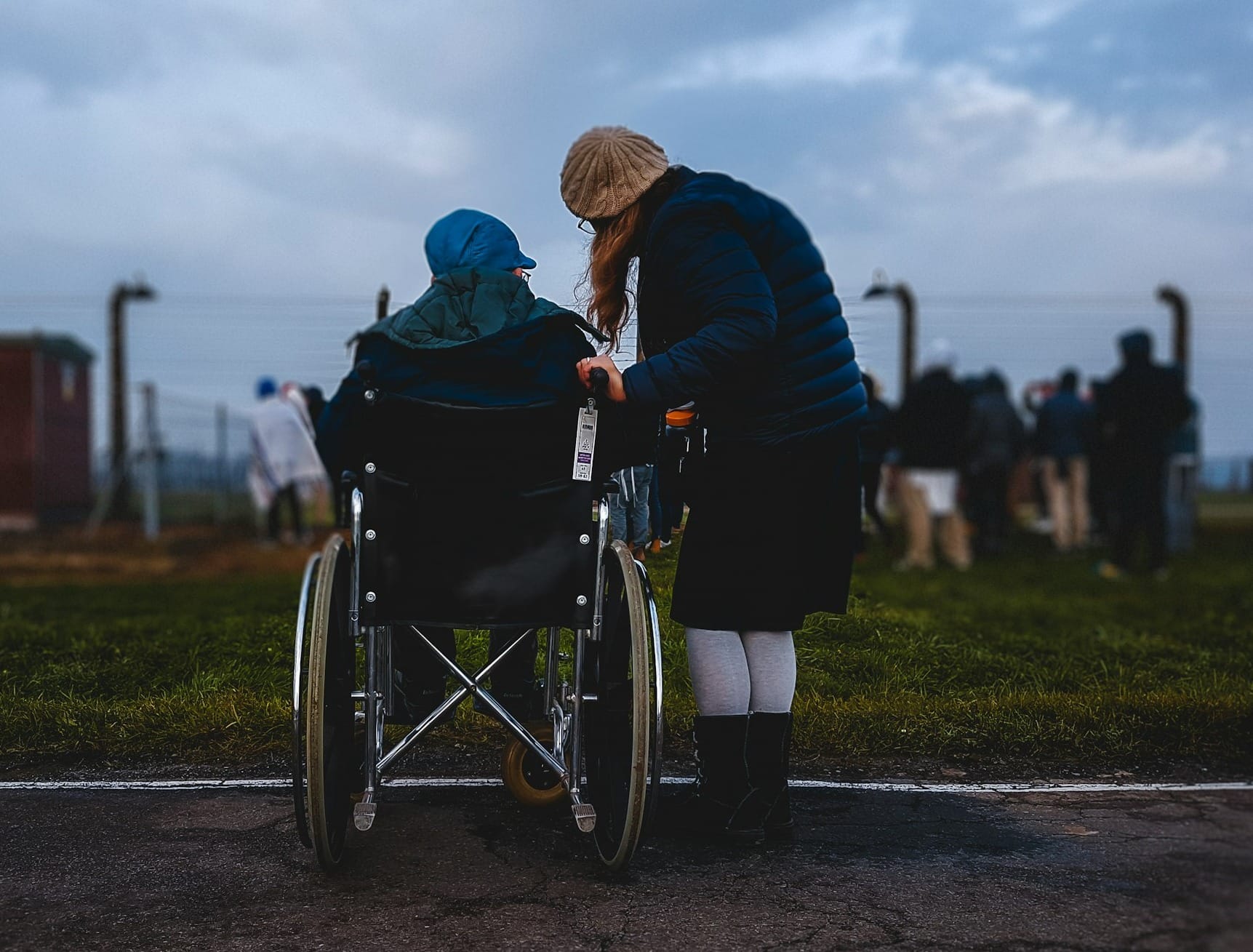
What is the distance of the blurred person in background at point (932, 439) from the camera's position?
12.4 m

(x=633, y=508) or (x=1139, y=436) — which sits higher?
(x=1139, y=436)

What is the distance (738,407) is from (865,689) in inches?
78.7

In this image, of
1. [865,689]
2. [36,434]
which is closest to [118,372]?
[36,434]

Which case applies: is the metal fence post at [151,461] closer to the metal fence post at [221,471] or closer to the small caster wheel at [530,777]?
the metal fence post at [221,471]

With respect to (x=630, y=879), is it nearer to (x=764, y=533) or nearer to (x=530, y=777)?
(x=530, y=777)

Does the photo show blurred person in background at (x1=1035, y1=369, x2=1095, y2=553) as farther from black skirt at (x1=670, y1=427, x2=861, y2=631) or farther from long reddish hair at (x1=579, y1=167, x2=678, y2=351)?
long reddish hair at (x1=579, y1=167, x2=678, y2=351)

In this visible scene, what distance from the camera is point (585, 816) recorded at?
3385mm

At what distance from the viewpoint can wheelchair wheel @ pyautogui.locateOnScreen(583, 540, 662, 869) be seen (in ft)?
10.4

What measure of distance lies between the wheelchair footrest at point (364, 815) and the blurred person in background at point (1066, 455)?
37.9 ft

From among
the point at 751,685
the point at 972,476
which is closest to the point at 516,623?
the point at 751,685

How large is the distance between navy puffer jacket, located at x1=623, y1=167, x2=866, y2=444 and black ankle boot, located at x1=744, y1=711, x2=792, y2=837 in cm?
73

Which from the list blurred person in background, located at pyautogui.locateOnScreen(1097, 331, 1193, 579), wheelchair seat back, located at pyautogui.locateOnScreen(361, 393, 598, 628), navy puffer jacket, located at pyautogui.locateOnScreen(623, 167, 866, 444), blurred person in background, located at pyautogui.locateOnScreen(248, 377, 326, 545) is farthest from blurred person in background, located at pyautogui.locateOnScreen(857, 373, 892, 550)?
blurred person in background, located at pyautogui.locateOnScreen(248, 377, 326, 545)

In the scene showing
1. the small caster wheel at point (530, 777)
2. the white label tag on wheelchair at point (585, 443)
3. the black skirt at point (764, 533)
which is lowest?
the small caster wheel at point (530, 777)

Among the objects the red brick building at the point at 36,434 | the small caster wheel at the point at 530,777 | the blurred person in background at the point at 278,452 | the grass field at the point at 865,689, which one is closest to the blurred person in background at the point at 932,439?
the grass field at the point at 865,689
